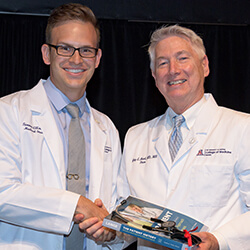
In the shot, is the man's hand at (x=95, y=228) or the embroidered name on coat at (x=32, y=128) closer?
the man's hand at (x=95, y=228)

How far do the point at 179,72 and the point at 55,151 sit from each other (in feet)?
3.01

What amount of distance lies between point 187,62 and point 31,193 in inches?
49.7

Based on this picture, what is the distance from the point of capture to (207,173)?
2332mm

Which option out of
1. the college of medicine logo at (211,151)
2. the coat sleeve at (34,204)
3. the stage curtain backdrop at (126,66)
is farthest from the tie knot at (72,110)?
the stage curtain backdrop at (126,66)

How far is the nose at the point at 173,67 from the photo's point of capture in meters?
2.56

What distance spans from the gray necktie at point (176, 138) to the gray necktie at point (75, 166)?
56 cm

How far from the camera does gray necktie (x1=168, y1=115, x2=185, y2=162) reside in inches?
100

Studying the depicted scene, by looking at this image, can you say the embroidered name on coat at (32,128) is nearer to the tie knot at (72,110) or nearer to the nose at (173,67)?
the tie knot at (72,110)

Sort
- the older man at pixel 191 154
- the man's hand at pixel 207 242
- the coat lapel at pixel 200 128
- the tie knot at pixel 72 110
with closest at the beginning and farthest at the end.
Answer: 1. the man's hand at pixel 207 242
2. the older man at pixel 191 154
3. the coat lapel at pixel 200 128
4. the tie knot at pixel 72 110

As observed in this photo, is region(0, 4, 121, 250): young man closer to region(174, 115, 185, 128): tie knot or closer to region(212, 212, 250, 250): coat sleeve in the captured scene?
region(174, 115, 185, 128): tie knot

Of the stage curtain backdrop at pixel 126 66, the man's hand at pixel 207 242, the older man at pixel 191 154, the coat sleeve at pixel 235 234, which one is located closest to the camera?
the man's hand at pixel 207 242

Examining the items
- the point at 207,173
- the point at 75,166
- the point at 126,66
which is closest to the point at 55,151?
the point at 75,166

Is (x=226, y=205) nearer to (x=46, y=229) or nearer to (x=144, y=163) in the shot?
(x=144, y=163)

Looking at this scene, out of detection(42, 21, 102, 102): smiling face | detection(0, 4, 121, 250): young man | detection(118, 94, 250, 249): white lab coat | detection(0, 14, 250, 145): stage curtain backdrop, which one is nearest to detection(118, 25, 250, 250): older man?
detection(118, 94, 250, 249): white lab coat
